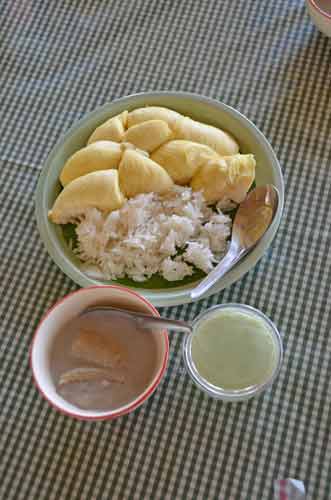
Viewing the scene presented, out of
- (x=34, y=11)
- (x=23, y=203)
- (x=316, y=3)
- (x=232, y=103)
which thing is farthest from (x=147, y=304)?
(x=34, y=11)

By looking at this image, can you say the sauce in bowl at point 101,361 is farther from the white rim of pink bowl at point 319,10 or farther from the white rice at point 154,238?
the white rim of pink bowl at point 319,10

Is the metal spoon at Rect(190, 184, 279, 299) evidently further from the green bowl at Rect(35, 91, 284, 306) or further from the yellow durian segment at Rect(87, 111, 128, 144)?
the yellow durian segment at Rect(87, 111, 128, 144)

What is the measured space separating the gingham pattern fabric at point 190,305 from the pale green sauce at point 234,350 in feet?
0.20

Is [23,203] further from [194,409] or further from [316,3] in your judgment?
[316,3]

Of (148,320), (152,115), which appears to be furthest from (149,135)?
(148,320)

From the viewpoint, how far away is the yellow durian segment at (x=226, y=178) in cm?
83

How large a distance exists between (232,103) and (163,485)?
64cm

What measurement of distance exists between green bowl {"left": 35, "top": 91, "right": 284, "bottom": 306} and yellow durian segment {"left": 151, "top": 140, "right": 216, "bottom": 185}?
0.26ft

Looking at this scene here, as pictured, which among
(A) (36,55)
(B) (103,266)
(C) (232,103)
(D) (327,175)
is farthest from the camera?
(A) (36,55)

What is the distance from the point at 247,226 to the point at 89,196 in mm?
230

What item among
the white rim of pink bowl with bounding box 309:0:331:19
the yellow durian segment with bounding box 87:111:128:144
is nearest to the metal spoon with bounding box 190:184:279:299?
the yellow durian segment with bounding box 87:111:128:144

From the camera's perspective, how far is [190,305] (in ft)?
2.68

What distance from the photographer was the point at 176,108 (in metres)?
0.94

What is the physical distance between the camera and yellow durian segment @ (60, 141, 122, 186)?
0.86m
